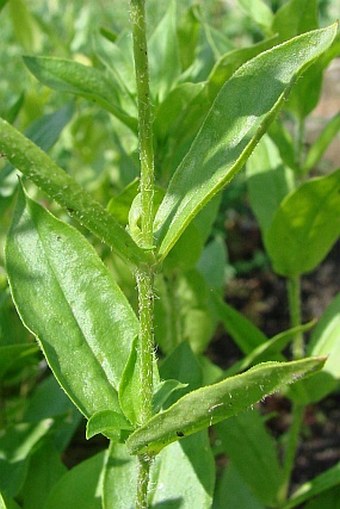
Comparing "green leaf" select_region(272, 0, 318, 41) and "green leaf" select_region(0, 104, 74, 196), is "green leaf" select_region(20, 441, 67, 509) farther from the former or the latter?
"green leaf" select_region(272, 0, 318, 41)

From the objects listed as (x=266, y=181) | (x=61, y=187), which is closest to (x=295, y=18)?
(x=266, y=181)

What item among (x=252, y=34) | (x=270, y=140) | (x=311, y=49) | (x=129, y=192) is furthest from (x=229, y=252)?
(x=311, y=49)

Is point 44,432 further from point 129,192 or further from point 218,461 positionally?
point 218,461

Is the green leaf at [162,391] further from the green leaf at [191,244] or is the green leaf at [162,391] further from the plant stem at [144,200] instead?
the green leaf at [191,244]

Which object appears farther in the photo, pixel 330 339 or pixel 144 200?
pixel 330 339

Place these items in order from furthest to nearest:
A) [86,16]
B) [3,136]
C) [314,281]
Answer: [314,281], [86,16], [3,136]

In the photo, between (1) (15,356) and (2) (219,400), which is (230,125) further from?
(1) (15,356)

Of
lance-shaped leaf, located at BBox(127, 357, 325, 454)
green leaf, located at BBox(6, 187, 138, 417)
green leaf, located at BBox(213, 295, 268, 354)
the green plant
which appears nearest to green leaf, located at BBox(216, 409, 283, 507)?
the green plant
